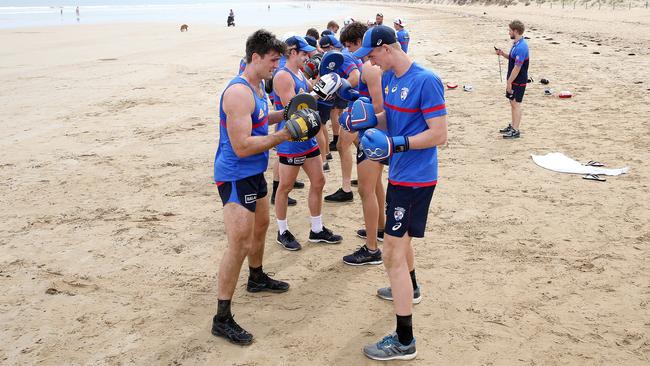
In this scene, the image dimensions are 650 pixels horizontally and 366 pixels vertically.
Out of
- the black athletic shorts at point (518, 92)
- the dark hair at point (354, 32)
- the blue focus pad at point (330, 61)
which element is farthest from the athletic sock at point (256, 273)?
the black athletic shorts at point (518, 92)

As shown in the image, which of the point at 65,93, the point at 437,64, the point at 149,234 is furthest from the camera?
the point at 437,64

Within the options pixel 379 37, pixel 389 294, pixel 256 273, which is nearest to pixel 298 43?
pixel 379 37

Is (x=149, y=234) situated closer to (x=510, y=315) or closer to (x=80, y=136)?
(x=510, y=315)

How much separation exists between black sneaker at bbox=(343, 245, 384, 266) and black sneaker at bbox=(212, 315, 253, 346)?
5.56 ft

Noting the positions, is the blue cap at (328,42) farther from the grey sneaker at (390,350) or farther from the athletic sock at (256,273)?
the grey sneaker at (390,350)

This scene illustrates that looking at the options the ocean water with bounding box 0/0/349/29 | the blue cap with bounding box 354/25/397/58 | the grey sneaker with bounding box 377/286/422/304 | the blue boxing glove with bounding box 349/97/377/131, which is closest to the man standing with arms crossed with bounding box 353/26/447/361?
the blue cap with bounding box 354/25/397/58

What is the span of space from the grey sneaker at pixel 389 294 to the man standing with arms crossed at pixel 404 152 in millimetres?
805

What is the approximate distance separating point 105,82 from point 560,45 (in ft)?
58.7

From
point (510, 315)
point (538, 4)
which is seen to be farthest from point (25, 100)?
point (538, 4)

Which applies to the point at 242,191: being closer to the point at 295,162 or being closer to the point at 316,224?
the point at 295,162

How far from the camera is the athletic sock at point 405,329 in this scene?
4127 millimetres

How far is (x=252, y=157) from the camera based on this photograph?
14.4 ft

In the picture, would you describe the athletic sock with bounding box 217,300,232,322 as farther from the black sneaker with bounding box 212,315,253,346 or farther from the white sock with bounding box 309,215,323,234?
the white sock with bounding box 309,215,323,234

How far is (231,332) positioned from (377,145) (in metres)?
2.00
